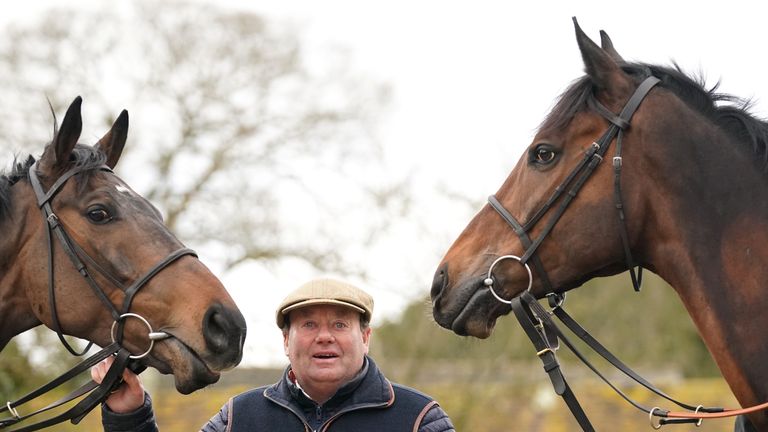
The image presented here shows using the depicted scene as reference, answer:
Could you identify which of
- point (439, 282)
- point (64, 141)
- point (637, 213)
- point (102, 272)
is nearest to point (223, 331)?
point (102, 272)

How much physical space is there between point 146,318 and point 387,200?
425 inches

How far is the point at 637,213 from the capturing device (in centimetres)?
470

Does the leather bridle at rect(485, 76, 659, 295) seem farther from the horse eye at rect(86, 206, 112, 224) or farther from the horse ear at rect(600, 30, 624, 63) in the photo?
the horse eye at rect(86, 206, 112, 224)

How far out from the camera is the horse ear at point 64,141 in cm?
509

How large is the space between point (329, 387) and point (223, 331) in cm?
65

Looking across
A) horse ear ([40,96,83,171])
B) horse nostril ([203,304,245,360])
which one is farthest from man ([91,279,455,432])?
horse ear ([40,96,83,171])

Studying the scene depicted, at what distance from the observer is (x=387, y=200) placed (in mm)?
15539

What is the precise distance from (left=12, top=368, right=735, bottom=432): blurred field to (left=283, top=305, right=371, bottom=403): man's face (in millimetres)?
10692

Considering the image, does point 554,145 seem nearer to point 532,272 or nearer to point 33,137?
point 532,272

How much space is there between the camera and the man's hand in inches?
192

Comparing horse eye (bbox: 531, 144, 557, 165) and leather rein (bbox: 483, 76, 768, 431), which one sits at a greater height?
horse eye (bbox: 531, 144, 557, 165)

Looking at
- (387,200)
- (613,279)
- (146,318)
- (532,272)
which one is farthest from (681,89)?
(613,279)

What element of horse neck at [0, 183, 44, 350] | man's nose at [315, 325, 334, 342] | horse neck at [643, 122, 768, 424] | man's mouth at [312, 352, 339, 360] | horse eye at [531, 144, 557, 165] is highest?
horse neck at [0, 183, 44, 350]

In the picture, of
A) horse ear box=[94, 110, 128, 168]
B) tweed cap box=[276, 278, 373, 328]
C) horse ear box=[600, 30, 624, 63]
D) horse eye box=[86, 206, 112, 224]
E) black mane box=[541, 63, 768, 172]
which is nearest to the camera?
tweed cap box=[276, 278, 373, 328]
